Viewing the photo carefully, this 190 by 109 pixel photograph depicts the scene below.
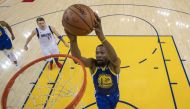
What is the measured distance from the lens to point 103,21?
26.7 feet

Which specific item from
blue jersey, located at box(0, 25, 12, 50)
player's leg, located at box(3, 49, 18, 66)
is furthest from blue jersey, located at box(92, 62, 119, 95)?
player's leg, located at box(3, 49, 18, 66)

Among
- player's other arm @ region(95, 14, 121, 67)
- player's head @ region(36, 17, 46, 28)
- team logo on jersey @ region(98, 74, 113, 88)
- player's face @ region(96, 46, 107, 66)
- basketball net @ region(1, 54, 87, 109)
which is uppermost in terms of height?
player's head @ region(36, 17, 46, 28)

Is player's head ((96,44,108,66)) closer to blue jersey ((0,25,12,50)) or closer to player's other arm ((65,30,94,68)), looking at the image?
player's other arm ((65,30,94,68))

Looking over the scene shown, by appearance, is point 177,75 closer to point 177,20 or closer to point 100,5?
point 177,20

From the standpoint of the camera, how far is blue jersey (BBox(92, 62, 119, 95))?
3457 millimetres

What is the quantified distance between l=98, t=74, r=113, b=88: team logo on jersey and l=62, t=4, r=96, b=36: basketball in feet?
3.07

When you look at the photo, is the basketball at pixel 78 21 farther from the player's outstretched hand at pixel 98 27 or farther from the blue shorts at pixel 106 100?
the blue shorts at pixel 106 100

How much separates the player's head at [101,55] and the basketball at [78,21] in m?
0.57

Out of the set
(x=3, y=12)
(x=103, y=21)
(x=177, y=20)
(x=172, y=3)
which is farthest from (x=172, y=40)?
(x=3, y=12)

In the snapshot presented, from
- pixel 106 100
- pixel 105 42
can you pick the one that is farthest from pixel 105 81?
pixel 105 42

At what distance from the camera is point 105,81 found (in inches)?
138

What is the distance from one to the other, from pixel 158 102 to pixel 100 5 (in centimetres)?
570

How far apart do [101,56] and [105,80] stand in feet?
1.31

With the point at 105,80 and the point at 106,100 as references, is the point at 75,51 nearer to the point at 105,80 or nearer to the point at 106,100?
the point at 105,80
